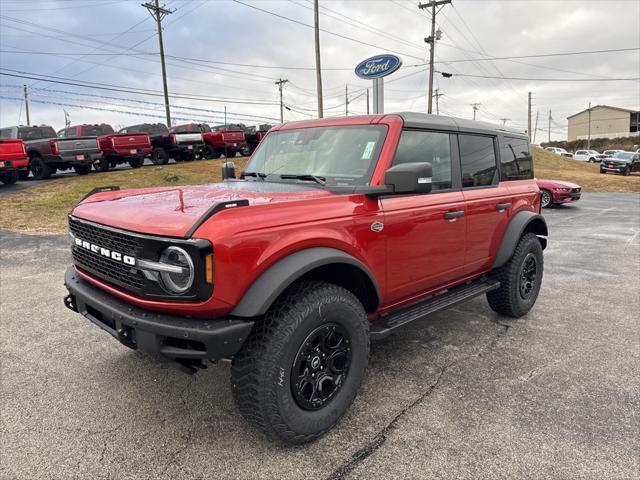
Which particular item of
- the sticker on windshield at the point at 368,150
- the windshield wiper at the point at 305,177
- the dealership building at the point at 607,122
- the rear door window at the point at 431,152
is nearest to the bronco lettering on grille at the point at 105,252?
the windshield wiper at the point at 305,177

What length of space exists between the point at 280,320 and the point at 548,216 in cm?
1259

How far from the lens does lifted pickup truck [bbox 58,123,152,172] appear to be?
16.8 metres

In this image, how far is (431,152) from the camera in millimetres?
3510

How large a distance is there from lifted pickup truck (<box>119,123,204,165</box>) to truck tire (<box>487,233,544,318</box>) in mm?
17469

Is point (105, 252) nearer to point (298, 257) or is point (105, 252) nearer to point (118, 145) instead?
point (298, 257)

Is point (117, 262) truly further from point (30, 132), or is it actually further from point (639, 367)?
point (30, 132)

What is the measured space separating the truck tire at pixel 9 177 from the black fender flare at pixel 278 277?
16.0m

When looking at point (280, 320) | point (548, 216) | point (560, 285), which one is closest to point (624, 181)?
point (548, 216)

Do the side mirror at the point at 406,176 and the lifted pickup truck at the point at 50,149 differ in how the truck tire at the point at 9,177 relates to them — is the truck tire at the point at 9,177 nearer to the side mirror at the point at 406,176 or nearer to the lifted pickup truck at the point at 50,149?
the lifted pickup truck at the point at 50,149

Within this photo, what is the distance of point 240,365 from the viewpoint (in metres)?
2.31

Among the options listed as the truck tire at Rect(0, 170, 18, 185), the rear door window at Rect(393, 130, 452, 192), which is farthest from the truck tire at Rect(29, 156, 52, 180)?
the rear door window at Rect(393, 130, 452, 192)

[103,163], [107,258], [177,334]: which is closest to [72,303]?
[107,258]

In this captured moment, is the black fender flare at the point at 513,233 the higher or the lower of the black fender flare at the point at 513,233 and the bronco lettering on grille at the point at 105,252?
the lower

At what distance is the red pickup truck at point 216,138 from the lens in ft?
68.5
